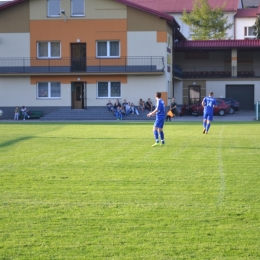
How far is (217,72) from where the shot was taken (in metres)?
61.4

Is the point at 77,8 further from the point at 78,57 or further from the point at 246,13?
the point at 246,13

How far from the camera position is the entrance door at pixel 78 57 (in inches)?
2050

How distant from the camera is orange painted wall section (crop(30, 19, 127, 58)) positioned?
51.3 m

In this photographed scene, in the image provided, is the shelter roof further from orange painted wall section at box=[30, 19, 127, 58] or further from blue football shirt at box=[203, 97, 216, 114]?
blue football shirt at box=[203, 97, 216, 114]

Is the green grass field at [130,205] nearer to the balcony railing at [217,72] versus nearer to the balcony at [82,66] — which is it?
the balcony at [82,66]

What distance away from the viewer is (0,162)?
15969mm

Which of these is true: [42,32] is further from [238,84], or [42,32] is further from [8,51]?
[238,84]

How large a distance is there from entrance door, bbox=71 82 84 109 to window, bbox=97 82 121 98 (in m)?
1.57

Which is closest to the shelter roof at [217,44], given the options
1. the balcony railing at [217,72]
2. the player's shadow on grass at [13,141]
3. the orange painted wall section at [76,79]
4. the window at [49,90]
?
the balcony railing at [217,72]

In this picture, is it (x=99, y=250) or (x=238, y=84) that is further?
(x=238, y=84)

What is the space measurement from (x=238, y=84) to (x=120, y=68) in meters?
15.5

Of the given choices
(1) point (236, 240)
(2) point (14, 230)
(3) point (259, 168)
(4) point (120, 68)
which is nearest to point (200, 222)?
(1) point (236, 240)

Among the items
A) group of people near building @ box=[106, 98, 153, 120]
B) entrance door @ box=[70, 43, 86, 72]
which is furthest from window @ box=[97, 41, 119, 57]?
group of people near building @ box=[106, 98, 153, 120]

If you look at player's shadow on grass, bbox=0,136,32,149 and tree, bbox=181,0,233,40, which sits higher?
tree, bbox=181,0,233,40
